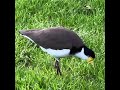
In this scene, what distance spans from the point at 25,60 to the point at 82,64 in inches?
17.3

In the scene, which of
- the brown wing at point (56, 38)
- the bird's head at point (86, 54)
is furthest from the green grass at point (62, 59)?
the brown wing at point (56, 38)

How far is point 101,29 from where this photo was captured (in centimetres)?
368

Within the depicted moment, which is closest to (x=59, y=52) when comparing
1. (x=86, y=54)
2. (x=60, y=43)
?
(x=60, y=43)

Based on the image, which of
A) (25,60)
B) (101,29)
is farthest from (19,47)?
(101,29)

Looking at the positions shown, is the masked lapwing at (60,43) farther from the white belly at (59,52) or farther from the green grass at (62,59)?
the green grass at (62,59)

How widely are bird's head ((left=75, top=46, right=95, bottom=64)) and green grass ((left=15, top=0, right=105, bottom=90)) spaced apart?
4.5 inches

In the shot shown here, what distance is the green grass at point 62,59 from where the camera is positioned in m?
3.16

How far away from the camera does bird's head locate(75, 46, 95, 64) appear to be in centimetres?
311

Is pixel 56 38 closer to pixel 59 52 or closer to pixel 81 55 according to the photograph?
pixel 59 52

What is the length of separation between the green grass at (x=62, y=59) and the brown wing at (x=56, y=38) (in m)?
0.22

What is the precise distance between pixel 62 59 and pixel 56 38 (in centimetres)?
30

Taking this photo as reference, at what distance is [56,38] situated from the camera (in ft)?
10.1
